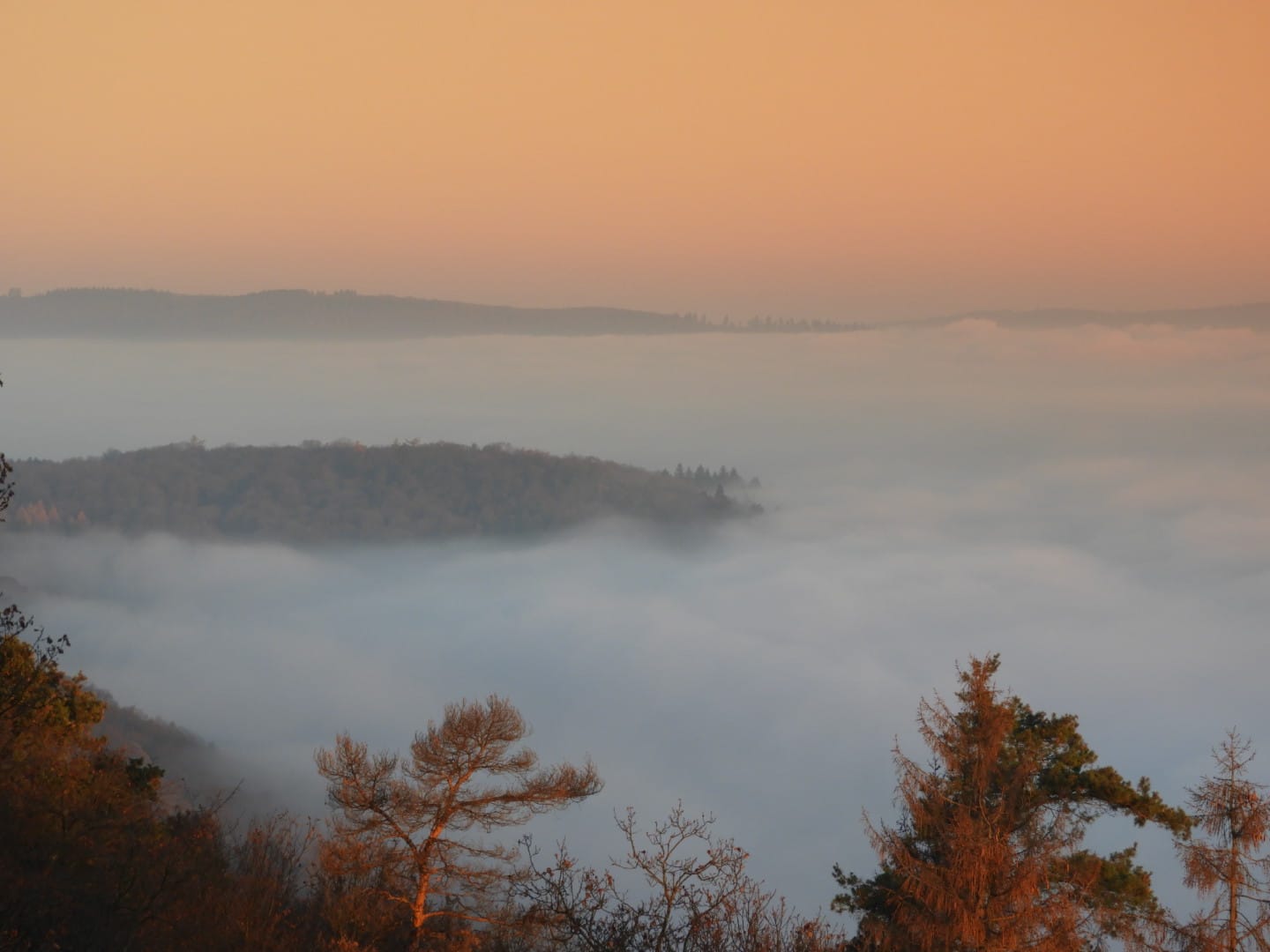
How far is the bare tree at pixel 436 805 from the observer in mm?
16281

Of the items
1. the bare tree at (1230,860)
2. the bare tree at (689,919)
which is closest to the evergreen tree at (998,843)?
the bare tree at (1230,860)

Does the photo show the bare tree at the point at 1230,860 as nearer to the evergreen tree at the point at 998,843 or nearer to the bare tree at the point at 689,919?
the evergreen tree at the point at 998,843

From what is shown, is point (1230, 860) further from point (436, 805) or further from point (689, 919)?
point (436, 805)

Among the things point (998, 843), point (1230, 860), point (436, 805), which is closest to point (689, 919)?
point (998, 843)

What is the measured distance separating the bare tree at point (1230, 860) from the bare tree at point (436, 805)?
8.51m

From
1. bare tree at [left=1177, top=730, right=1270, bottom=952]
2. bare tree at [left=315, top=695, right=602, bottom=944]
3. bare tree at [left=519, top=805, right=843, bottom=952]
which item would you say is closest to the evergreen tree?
bare tree at [left=1177, top=730, right=1270, bottom=952]

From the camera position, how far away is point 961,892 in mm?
13781

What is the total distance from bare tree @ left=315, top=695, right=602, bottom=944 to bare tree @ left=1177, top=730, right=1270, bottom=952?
335 inches

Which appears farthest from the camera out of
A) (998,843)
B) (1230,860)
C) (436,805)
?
(436,805)

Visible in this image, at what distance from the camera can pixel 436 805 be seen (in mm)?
16672

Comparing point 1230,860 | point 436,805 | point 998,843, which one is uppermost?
point 1230,860

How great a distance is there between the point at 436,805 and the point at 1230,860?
1037cm

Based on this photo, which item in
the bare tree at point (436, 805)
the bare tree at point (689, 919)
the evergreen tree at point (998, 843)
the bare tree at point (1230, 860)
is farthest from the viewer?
the bare tree at point (436, 805)

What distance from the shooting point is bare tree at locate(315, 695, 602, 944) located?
1628cm
